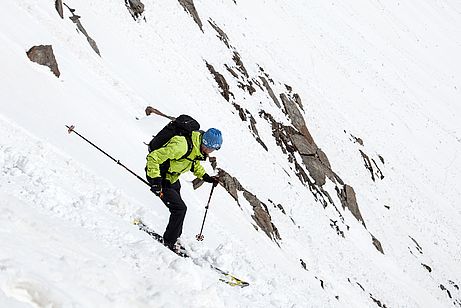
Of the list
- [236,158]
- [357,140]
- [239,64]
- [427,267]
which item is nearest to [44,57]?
[236,158]

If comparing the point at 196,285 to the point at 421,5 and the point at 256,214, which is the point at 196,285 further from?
the point at 421,5

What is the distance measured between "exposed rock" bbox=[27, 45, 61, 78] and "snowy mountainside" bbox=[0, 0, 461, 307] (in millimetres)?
226

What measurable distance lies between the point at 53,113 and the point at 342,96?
3440 centimetres

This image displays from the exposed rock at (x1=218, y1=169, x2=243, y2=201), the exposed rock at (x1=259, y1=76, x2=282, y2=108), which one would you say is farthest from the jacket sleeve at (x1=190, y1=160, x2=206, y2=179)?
the exposed rock at (x1=259, y1=76, x2=282, y2=108)

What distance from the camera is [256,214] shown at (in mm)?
19609

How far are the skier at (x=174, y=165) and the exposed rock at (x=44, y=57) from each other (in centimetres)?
703

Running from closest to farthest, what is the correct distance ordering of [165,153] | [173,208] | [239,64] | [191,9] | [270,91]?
[165,153] → [173,208] → [191,9] → [239,64] → [270,91]

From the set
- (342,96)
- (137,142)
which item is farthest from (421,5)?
(137,142)

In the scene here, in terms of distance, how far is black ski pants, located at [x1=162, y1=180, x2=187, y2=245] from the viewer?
28.8 feet

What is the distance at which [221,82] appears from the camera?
2816cm

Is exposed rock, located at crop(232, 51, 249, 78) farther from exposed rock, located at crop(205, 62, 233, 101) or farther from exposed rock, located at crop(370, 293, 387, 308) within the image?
exposed rock, located at crop(370, 293, 387, 308)

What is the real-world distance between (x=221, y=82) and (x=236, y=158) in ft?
21.4

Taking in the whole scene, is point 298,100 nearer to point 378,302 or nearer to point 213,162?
point 378,302

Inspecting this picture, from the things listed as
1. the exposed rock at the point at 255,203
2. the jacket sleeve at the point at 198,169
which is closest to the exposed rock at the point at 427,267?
the exposed rock at the point at 255,203
